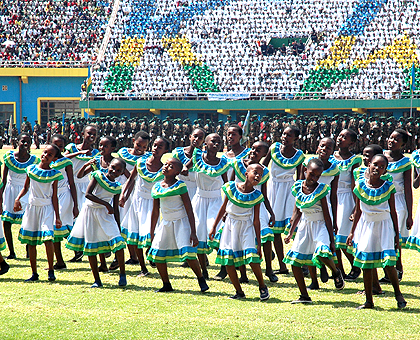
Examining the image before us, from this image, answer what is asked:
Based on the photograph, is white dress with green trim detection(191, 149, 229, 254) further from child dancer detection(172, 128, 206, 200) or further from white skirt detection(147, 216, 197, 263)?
white skirt detection(147, 216, 197, 263)

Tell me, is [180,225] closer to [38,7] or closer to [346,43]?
[346,43]

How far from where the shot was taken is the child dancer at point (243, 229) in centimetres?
598

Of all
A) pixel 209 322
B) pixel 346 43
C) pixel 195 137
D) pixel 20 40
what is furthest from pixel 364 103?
pixel 209 322

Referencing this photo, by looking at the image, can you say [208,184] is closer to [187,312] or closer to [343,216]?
[343,216]

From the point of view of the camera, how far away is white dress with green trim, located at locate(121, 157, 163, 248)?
7344 millimetres

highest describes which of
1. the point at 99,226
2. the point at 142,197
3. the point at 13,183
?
the point at 13,183

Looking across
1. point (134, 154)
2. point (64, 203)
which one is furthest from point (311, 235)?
point (64, 203)

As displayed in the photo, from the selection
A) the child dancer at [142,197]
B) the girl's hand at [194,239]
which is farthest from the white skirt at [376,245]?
the child dancer at [142,197]

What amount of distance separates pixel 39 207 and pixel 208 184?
1866 mm

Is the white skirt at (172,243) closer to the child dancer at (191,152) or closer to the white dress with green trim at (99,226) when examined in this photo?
the white dress with green trim at (99,226)

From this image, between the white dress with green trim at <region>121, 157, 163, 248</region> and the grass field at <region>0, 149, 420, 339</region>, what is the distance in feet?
1.56

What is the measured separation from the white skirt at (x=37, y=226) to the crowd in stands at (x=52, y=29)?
31.9 meters

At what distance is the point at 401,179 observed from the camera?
6883mm

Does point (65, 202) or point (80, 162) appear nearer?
point (65, 202)
